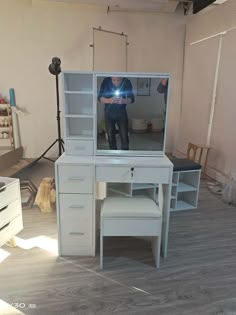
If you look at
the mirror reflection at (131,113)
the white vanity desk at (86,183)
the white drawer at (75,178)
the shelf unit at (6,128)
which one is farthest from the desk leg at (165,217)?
the shelf unit at (6,128)

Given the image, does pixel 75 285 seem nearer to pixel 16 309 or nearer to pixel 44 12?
pixel 16 309

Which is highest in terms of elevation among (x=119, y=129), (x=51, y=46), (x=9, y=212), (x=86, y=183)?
(x=51, y=46)

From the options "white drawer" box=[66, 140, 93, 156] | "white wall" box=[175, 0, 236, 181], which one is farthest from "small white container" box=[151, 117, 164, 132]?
"white wall" box=[175, 0, 236, 181]

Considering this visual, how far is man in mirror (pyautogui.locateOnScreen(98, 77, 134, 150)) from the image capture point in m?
1.90

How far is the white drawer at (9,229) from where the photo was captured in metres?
1.82

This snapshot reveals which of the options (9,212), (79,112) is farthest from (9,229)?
(79,112)

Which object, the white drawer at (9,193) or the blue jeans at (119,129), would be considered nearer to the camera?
the white drawer at (9,193)

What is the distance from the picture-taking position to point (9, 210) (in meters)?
1.89

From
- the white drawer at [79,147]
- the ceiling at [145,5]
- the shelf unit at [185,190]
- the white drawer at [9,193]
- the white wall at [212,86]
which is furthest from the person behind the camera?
the ceiling at [145,5]

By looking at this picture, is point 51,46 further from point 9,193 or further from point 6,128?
point 9,193

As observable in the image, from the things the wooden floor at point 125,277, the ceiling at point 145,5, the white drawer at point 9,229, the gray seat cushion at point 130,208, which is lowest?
the wooden floor at point 125,277

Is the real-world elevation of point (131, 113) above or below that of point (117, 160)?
above

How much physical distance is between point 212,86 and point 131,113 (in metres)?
2.25

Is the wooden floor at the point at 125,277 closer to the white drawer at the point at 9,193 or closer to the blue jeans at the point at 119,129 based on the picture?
the white drawer at the point at 9,193
